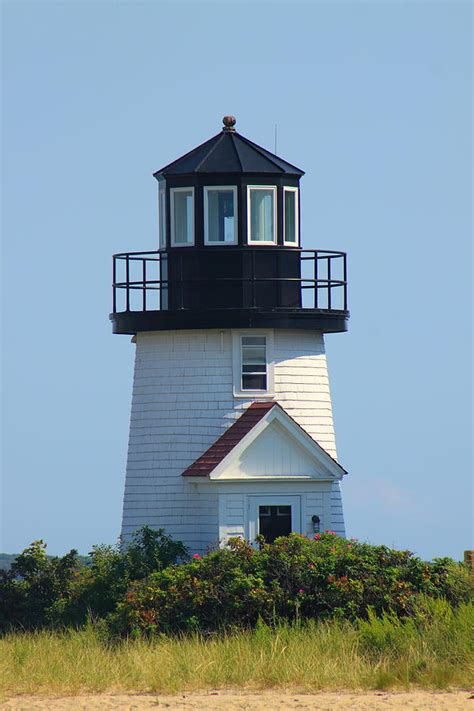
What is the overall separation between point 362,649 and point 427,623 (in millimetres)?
1475

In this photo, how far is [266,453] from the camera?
31.7m

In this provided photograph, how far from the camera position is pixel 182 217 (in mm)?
32438

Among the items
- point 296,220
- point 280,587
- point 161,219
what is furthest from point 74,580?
point 296,220

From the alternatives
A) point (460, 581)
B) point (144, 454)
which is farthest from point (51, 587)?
point (460, 581)

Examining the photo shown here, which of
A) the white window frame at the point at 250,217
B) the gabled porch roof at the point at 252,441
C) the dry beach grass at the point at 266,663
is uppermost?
the white window frame at the point at 250,217

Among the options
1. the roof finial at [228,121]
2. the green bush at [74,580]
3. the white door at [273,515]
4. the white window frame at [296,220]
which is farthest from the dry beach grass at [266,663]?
the roof finial at [228,121]

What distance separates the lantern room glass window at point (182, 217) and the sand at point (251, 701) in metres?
10.1

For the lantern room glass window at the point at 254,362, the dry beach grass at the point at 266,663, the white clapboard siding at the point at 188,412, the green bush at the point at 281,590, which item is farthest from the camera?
the lantern room glass window at the point at 254,362

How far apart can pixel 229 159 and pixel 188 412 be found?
15.0 ft

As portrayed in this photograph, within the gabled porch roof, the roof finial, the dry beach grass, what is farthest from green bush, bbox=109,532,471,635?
the roof finial

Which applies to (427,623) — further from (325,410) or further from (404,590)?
(325,410)

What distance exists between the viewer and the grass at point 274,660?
24.9 meters

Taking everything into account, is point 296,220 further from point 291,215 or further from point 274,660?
point 274,660

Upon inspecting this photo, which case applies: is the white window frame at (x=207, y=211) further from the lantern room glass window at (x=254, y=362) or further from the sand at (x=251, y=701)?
the sand at (x=251, y=701)
